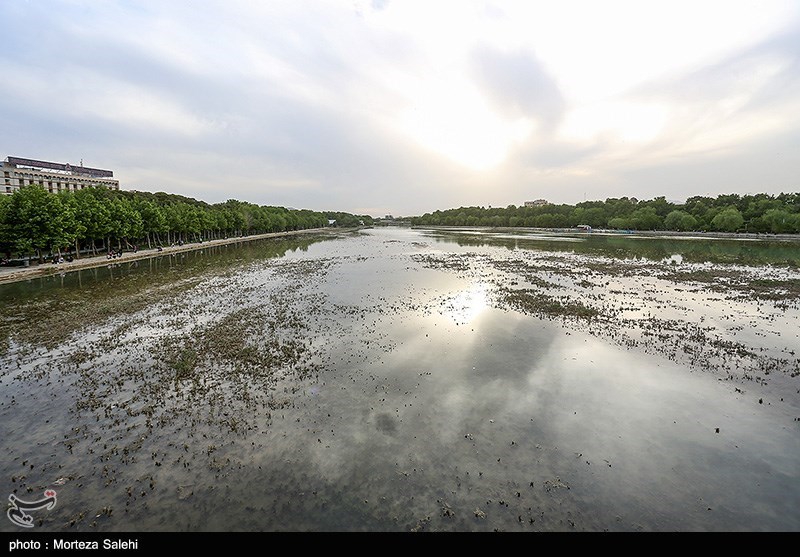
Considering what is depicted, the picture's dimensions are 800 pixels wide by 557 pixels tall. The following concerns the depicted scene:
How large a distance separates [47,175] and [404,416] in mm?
187779

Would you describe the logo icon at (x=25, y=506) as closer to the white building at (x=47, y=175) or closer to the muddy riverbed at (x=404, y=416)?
the muddy riverbed at (x=404, y=416)

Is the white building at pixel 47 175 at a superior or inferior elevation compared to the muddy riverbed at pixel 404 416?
superior

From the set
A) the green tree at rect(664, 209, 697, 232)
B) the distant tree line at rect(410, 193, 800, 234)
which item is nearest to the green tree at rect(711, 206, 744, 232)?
the distant tree line at rect(410, 193, 800, 234)

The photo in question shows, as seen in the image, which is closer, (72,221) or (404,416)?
(404,416)

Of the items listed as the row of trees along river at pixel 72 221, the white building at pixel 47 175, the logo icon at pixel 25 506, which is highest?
the white building at pixel 47 175

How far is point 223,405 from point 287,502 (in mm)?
6351

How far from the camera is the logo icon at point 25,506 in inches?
346

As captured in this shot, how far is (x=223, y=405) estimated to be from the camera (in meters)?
14.1

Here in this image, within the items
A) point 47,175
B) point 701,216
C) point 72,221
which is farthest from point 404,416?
point 47,175

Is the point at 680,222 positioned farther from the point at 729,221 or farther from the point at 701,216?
the point at 729,221

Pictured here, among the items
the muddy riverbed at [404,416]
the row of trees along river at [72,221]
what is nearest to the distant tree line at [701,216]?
the muddy riverbed at [404,416]

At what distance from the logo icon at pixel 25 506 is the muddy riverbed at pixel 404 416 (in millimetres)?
216

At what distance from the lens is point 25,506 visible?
9180mm
